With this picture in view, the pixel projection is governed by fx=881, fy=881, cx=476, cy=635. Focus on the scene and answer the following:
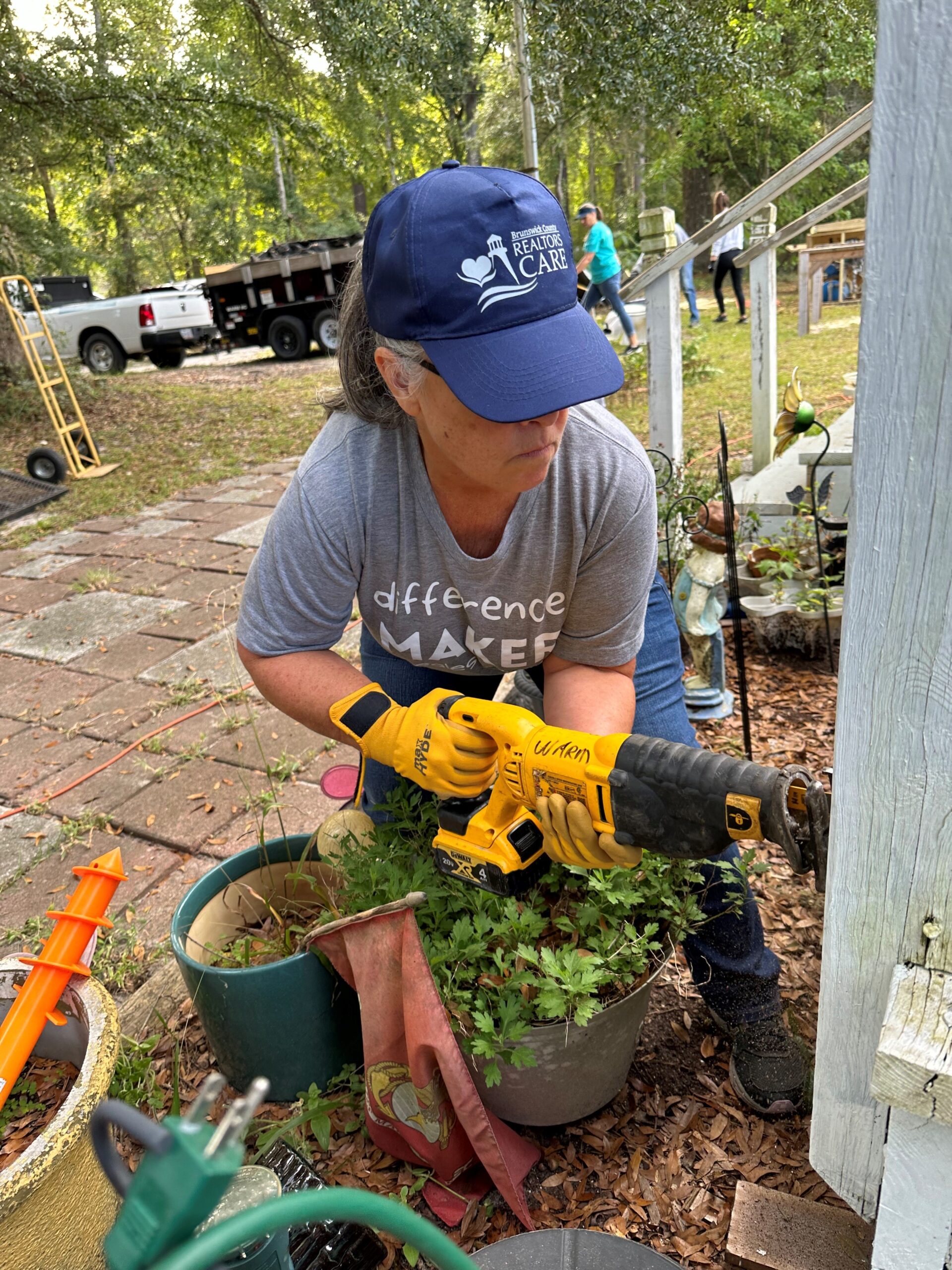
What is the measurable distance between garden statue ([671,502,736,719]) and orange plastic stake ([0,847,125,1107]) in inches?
76.2

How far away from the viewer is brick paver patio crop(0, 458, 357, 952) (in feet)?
9.43

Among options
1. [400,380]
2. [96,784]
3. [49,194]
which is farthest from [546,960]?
[49,194]

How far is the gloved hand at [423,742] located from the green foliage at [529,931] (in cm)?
22

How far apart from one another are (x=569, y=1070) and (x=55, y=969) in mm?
941

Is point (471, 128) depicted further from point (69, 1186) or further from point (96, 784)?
point (69, 1186)

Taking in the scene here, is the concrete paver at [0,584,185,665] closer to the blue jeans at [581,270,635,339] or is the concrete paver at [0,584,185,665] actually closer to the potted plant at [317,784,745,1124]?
the potted plant at [317,784,745,1124]

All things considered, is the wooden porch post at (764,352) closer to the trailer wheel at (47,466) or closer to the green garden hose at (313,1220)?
the green garden hose at (313,1220)

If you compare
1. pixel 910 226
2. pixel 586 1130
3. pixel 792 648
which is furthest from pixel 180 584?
pixel 910 226

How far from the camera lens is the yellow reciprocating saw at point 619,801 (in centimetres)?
112

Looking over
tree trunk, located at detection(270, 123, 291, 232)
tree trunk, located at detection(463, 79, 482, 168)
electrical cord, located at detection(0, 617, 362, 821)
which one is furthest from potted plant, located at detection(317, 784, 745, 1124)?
tree trunk, located at detection(270, 123, 291, 232)

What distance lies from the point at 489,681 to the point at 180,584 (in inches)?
142

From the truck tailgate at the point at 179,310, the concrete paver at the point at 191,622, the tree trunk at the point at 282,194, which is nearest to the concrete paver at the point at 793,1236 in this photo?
the concrete paver at the point at 191,622

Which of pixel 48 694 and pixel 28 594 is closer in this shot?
pixel 48 694

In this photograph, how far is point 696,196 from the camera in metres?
22.3
